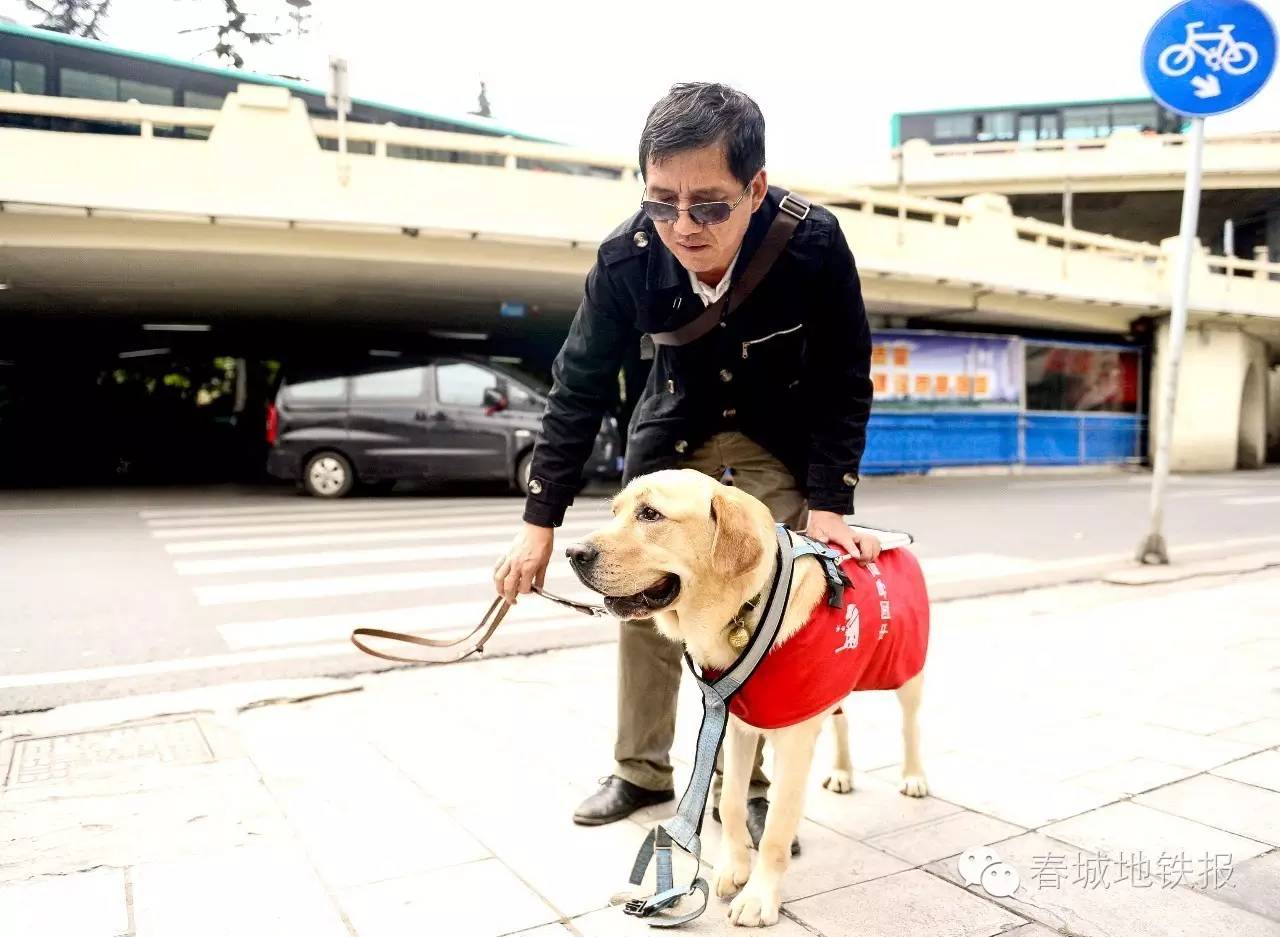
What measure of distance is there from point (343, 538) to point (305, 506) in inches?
135

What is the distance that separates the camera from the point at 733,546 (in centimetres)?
241

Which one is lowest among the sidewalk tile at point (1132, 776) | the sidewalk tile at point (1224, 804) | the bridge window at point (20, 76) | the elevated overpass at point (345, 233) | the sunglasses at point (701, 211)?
the sidewalk tile at point (1132, 776)

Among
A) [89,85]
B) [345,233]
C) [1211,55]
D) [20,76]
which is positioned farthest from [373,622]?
[89,85]

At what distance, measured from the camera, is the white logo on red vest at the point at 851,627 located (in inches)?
100

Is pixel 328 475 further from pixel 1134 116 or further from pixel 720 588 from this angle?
pixel 1134 116

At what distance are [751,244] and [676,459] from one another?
68 cm

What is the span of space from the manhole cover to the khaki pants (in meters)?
1.57

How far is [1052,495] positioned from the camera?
600 inches

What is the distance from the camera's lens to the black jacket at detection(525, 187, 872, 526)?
9.29 ft

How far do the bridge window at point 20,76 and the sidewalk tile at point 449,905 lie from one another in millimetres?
13415

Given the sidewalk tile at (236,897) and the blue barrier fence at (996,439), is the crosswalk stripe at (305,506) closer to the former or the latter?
the blue barrier fence at (996,439)

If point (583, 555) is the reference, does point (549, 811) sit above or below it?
below

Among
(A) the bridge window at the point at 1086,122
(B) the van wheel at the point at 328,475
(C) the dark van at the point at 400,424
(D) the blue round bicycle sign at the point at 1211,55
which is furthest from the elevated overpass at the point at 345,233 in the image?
(A) the bridge window at the point at 1086,122

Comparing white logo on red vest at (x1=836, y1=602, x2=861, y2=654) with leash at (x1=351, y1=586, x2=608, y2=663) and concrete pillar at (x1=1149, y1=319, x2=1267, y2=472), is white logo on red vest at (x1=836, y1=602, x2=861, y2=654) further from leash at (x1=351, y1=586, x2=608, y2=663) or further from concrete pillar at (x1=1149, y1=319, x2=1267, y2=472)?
concrete pillar at (x1=1149, y1=319, x2=1267, y2=472)
